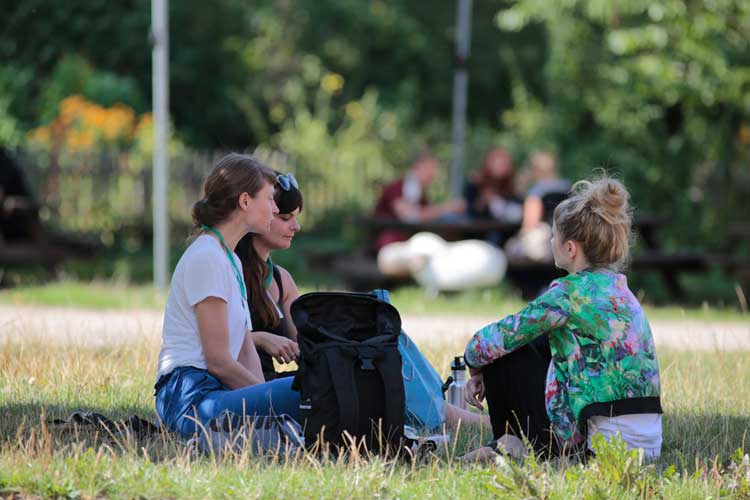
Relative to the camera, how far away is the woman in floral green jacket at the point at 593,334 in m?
4.12

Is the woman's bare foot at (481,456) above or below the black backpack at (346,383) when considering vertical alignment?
below

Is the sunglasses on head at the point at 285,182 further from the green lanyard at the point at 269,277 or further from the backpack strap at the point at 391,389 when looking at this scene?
the backpack strap at the point at 391,389

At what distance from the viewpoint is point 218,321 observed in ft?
14.1

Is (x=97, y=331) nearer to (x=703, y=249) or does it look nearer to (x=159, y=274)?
(x=159, y=274)

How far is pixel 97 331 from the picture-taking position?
7215 mm

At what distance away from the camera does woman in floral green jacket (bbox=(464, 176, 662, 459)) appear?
4125 millimetres

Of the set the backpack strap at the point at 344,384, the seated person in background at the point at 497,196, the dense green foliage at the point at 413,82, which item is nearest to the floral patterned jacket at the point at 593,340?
the backpack strap at the point at 344,384

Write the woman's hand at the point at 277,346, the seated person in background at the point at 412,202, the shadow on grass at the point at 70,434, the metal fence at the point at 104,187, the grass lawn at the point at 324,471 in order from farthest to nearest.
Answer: the metal fence at the point at 104,187
the seated person in background at the point at 412,202
the woman's hand at the point at 277,346
the shadow on grass at the point at 70,434
the grass lawn at the point at 324,471

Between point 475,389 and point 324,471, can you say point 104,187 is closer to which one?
point 475,389

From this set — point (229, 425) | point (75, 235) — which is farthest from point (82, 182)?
point (229, 425)

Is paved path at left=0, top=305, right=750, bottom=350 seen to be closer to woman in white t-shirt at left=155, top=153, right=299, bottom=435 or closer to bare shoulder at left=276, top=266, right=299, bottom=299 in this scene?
bare shoulder at left=276, top=266, right=299, bottom=299

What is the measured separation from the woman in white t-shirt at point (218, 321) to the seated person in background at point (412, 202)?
645 centimetres

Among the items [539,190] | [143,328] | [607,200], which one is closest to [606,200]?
[607,200]

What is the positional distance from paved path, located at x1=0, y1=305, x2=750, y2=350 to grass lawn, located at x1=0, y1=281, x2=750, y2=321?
0.33m
